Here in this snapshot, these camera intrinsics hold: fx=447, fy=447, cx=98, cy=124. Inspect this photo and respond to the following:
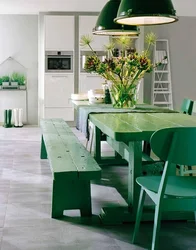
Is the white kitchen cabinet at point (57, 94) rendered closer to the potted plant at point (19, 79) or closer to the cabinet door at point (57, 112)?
the cabinet door at point (57, 112)

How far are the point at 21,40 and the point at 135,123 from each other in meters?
6.53

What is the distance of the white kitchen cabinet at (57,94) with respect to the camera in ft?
29.7

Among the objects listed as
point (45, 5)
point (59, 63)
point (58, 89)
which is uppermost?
point (45, 5)

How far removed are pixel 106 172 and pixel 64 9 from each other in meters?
4.77

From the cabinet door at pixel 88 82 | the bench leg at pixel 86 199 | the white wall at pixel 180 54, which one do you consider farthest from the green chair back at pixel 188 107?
the white wall at pixel 180 54

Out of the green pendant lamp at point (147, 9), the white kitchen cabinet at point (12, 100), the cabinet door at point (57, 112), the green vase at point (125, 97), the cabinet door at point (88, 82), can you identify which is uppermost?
the green pendant lamp at point (147, 9)

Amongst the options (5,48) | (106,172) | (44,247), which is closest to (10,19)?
(5,48)

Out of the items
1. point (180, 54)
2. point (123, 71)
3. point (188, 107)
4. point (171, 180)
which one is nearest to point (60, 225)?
point (171, 180)

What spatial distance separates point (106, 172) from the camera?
202 inches

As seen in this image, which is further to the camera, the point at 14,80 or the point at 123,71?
the point at 14,80

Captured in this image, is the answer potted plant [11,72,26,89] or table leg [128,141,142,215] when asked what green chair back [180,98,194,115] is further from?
potted plant [11,72,26,89]

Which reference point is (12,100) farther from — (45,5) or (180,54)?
(180,54)

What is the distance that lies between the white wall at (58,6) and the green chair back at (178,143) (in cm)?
601

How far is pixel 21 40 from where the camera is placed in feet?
31.0
